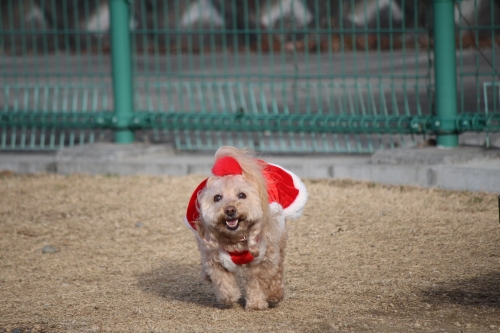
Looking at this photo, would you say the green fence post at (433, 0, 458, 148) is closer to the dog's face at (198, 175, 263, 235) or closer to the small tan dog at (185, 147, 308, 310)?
the small tan dog at (185, 147, 308, 310)

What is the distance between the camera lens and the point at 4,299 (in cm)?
463

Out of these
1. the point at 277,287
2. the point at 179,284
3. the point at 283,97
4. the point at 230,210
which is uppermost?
the point at 283,97

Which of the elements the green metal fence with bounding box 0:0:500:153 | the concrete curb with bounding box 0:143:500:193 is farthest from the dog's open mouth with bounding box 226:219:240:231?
the green metal fence with bounding box 0:0:500:153

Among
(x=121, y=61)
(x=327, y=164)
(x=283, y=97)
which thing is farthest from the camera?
(x=283, y=97)

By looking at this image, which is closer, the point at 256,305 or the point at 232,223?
the point at 232,223

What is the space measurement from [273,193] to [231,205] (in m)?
0.41

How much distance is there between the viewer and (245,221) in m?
3.90

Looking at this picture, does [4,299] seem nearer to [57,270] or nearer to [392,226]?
[57,270]

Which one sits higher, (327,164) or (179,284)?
(327,164)

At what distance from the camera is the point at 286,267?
198 inches

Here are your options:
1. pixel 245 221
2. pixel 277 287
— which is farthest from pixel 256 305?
pixel 245 221

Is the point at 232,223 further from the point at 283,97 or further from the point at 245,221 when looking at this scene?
the point at 283,97

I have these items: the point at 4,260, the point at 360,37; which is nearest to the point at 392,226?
the point at 4,260

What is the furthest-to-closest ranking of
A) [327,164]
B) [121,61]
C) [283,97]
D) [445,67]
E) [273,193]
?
[283,97]
[121,61]
[327,164]
[445,67]
[273,193]
